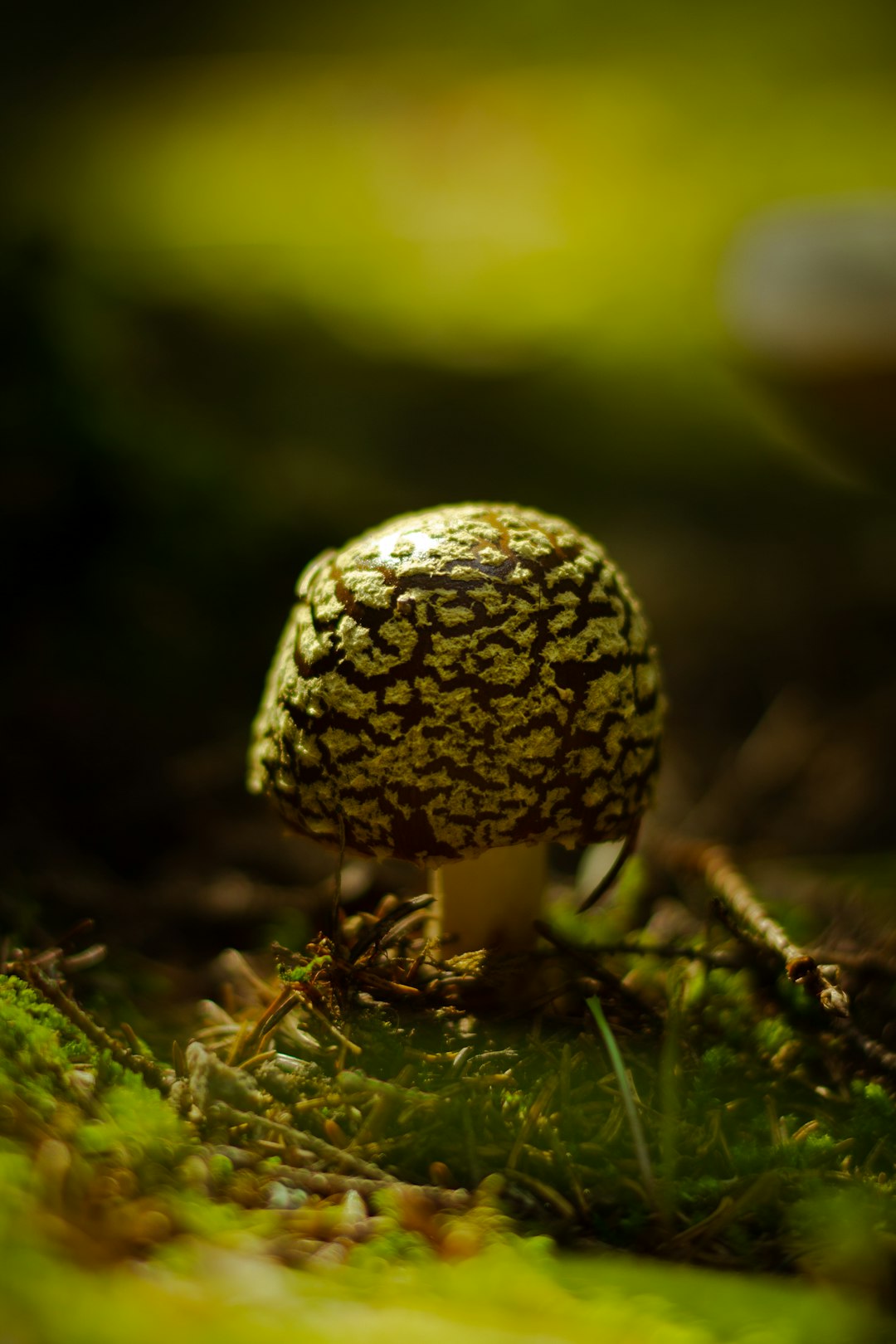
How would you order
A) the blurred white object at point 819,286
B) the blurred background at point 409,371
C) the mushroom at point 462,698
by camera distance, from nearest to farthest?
the mushroom at point 462,698, the blurred background at point 409,371, the blurred white object at point 819,286

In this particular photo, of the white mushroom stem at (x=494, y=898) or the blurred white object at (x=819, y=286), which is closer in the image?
the white mushroom stem at (x=494, y=898)

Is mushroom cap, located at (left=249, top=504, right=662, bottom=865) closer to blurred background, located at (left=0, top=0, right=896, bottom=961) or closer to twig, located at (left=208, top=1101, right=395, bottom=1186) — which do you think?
twig, located at (left=208, top=1101, right=395, bottom=1186)

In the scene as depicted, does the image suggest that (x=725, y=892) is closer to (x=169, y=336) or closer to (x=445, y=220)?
(x=169, y=336)

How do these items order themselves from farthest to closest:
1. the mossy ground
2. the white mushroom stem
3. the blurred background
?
the blurred background, the white mushroom stem, the mossy ground

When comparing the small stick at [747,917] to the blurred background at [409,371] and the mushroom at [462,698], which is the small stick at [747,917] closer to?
the mushroom at [462,698]

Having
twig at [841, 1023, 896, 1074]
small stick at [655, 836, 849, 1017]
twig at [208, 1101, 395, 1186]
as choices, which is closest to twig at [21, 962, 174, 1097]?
twig at [208, 1101, 395, 1186]

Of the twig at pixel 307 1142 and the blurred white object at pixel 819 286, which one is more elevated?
the blurred white object at pixel 819 286

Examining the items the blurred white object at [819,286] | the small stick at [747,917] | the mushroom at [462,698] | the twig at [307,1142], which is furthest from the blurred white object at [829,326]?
the twig at [307,1142]
